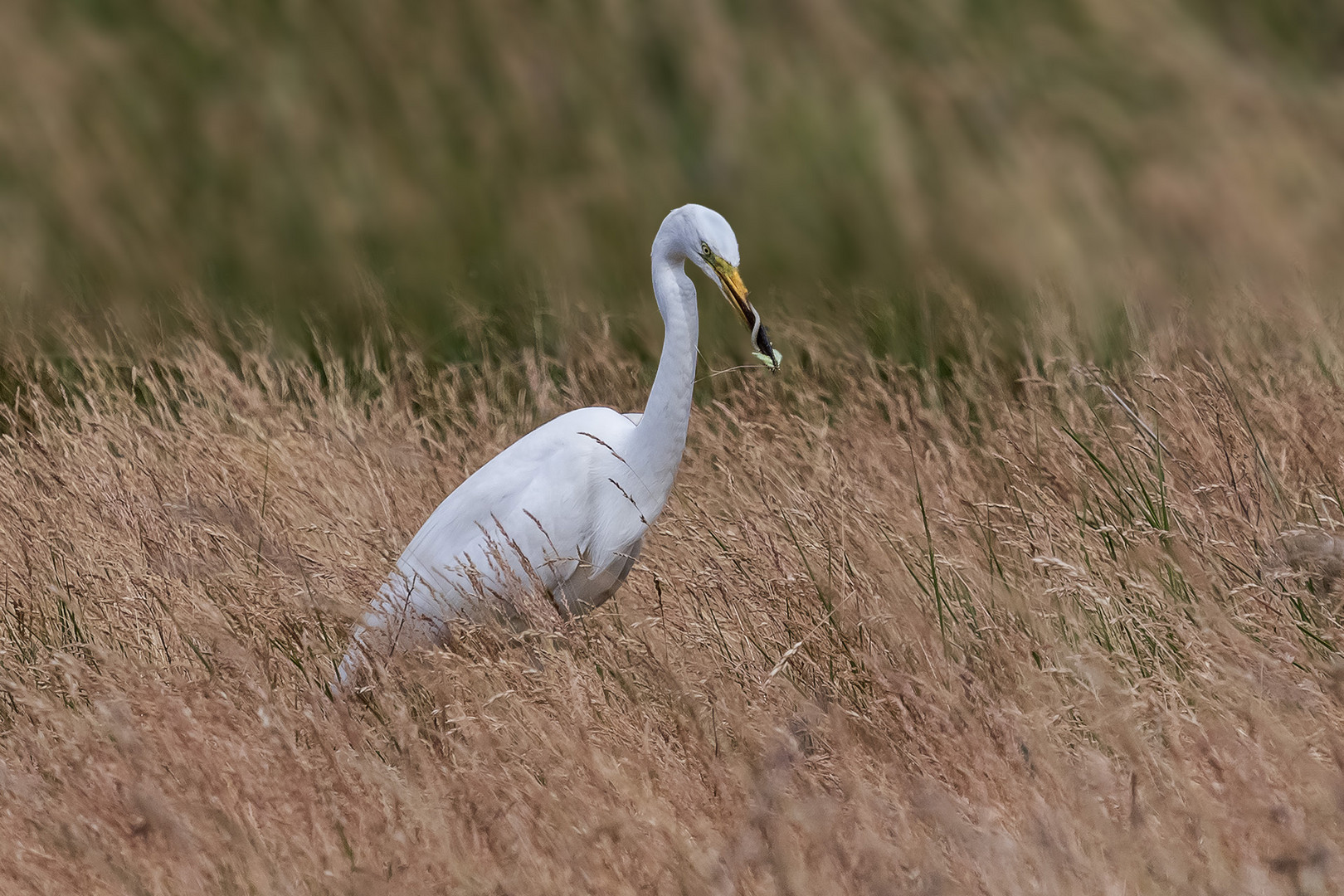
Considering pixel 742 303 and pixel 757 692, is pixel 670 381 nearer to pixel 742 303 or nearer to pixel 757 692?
pixel 742 303

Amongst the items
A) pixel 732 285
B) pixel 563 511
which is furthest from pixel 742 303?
pixel 563 511

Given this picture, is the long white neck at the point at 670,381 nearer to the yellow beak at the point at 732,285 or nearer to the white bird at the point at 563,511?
the white bird at the point at 563,511

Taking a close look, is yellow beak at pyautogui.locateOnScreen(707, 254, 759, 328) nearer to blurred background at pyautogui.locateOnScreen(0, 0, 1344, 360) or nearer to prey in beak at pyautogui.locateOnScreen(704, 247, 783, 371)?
prey in beak at pyautogui.locateOnScreen(704, 247, 783, 371)

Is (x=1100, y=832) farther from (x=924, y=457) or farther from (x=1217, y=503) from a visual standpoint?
(x=924, y=457)

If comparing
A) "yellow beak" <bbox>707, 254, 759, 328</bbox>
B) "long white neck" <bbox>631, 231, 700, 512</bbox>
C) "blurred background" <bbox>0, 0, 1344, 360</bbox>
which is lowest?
"blurred background" <bbox>0, 0, 1344, 360</bbox>

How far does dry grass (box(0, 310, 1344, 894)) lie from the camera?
2164 millimetres

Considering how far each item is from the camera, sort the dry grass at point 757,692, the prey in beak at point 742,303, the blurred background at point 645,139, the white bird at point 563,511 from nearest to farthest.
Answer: the dry grass at point 757,692 → the prey in beak at point 742,303 → the white bird at point 563,511 → the blurred background at point 645,139

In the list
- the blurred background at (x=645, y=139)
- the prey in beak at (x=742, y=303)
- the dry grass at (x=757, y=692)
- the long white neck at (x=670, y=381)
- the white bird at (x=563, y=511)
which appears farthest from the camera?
the blurred background at (x=645, y=139)

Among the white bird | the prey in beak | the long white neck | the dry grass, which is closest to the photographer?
the dry grass

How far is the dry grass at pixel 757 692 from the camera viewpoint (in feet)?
7.10

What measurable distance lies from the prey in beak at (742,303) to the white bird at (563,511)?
0.03 metres

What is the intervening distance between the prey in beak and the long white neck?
0.71ft

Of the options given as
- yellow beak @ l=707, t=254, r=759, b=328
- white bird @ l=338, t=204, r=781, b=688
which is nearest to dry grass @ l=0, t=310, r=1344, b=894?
white bird @ l=338, t=204, r=781, b=688

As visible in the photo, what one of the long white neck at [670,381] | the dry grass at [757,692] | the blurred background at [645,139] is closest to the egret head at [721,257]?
the long white neck at [670,381]
